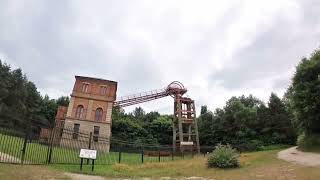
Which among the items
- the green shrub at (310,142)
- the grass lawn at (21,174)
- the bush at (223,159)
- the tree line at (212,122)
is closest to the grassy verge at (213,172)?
the grass lawn at (21,174)

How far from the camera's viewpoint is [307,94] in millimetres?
26375

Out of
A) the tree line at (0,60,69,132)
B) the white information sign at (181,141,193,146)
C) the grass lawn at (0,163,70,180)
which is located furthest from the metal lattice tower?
the grass lawn at (0,163,70,180)

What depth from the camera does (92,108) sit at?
49938mm

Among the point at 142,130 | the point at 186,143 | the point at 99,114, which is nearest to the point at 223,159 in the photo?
the point at 186,143

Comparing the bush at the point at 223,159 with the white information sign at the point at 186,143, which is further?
the white information sign at the point at 186,143

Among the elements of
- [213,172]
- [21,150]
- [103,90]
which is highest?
[103,90]

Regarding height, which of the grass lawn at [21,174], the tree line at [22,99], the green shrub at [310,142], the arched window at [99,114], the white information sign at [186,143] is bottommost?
the grass lawn at [21,174]

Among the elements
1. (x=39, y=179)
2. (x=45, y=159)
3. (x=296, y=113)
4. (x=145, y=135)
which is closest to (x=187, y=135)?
(x=145, y=135)

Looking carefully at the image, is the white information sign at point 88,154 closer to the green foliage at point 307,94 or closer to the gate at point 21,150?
the gate at point 21,150

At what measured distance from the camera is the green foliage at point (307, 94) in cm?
2614

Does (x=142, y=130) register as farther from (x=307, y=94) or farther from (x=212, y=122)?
(x=307, y=94)

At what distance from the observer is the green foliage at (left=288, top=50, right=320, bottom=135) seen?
1029 inches

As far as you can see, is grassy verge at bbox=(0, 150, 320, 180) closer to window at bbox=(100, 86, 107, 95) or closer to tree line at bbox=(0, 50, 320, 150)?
window at bbox=(100, 86, 107, 95)

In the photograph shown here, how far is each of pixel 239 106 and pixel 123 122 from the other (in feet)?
76.2
